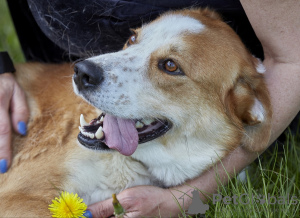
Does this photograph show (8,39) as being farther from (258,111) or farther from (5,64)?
(258,111)

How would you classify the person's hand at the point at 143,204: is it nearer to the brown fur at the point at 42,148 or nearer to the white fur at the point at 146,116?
the white fur at the point at 146,116

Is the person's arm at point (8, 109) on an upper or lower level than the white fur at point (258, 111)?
lower

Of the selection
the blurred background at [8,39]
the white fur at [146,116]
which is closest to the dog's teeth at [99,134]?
the white fur at [146,116]

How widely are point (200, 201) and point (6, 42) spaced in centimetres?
365

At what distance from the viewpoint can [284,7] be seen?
2.48 meters

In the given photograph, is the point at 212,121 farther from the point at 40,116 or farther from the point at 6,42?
the point at 6,42

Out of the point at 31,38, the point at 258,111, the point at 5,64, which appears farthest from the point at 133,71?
the point at 31,38

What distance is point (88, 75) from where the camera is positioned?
7.92 ft

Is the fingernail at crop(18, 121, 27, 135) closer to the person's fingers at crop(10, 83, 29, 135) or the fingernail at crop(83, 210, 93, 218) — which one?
the person's fingers at crop(10, 83, 29, 135)

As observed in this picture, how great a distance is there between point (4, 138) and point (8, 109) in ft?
0.86

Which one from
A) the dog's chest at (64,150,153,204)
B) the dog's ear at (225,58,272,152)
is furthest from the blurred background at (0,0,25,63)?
the dog's ear at (225,58,272,152)

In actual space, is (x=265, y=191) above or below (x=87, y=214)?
above

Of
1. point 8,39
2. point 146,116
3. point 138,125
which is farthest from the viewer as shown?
point 8,39

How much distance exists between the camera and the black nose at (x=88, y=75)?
2.41 metres
